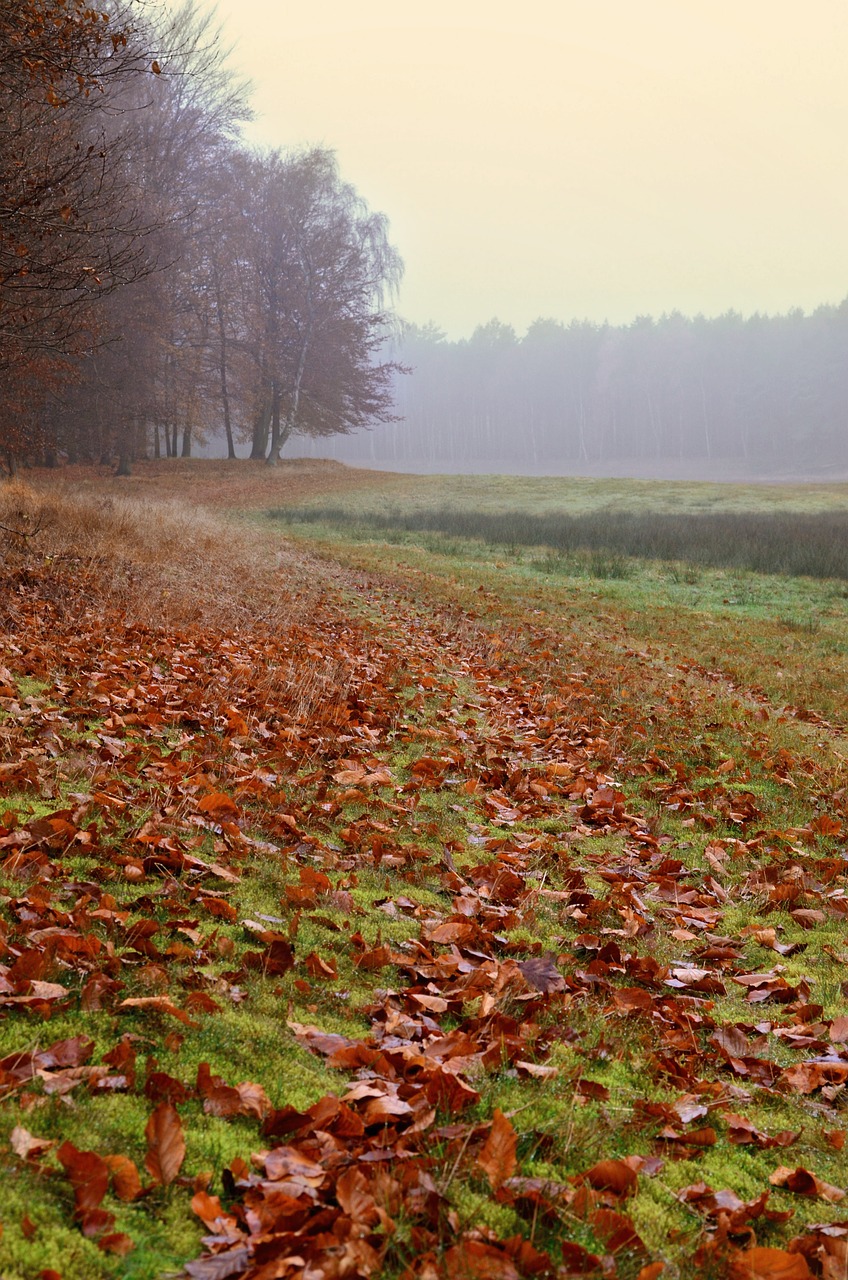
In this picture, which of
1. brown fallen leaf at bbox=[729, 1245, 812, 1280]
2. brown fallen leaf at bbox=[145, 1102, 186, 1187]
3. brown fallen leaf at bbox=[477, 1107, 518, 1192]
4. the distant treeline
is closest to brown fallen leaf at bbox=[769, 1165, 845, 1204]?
brown fallen leaf at bbox=[729, 1245, 812, 1280]

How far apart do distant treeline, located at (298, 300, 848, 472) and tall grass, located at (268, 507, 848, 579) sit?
58.5m

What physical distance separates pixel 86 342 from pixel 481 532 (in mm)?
12602

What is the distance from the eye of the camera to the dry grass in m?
9.27

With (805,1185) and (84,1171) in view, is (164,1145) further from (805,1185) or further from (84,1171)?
(805,1185)

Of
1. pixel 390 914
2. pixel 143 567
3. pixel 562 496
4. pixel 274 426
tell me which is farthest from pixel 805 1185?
pixel 274 426

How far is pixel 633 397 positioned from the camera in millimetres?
106750

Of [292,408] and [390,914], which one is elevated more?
[292,408]

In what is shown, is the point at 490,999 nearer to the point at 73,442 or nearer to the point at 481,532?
the point at 481,532

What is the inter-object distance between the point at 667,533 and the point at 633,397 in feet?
287

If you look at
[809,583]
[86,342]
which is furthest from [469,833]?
[86,342]

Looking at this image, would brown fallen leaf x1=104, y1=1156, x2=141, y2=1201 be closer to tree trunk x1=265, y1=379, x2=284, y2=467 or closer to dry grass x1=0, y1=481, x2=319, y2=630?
dry grass x1=0, y1=481, x2=319, y2=630

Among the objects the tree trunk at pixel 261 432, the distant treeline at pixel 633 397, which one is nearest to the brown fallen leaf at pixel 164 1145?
the tree trunk at pixel 261 432

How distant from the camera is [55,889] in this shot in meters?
3.24

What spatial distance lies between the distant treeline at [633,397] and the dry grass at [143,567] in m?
73.9
